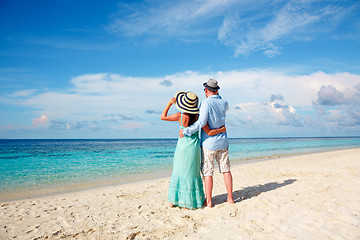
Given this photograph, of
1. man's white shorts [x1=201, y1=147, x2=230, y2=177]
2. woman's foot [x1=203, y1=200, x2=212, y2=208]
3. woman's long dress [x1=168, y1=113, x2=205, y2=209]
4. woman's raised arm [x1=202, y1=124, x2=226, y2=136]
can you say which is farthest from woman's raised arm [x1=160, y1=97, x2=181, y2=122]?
woman's foot [x1=203, y1=200, x2=212, y2=208]

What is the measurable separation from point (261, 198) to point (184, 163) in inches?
80.3

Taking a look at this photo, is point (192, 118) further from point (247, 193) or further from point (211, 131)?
point (247, 193)

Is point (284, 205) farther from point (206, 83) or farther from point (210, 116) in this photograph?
point (206, 83)

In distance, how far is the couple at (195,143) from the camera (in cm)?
401

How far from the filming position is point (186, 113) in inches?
159

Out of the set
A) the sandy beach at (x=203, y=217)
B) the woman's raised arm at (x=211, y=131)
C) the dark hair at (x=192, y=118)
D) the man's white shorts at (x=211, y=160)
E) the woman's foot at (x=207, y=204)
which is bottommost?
the sandy beach at (x=203, y=217)

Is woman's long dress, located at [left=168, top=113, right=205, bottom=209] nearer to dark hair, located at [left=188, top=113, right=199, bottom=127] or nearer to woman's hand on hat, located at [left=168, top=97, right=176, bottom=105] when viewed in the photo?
dark hair, located at [left=188, top=113, right=199, bottom=127]

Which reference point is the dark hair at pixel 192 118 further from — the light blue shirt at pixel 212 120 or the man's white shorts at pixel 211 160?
the man's white shorts at pixel 211 160

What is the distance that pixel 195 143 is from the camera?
4074 mm

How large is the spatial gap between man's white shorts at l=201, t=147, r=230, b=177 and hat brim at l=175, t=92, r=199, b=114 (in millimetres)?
751

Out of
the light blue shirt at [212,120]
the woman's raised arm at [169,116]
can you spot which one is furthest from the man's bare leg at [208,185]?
the woman's raised arm at [169,116]

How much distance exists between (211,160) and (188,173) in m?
0.48

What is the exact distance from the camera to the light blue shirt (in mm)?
3926

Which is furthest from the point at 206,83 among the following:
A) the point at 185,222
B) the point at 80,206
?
the point at 80,206
